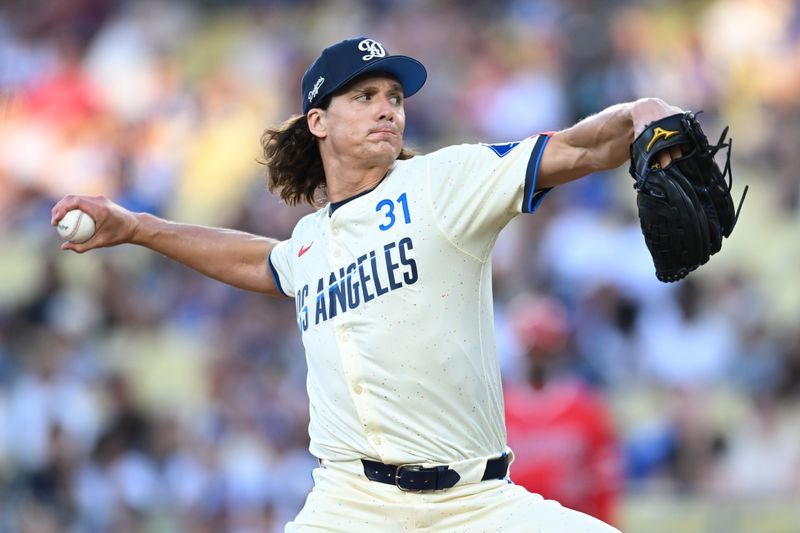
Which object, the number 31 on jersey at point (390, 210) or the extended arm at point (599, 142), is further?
the number 31 on jersey at point (390, 210)

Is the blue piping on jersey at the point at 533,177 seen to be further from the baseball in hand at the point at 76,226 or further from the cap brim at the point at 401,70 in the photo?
the baseball in hand at the point at 76,226

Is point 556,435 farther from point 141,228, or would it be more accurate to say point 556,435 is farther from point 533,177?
point 533,177

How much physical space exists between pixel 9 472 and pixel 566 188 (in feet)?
17.6

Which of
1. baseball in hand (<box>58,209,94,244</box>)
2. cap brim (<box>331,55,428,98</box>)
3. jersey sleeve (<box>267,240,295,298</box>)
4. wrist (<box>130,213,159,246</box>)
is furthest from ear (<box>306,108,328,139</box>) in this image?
baseball in hand (<box>58,209,94,244</box>)

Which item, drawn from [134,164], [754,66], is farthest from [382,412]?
[134,164]

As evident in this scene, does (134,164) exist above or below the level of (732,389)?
above

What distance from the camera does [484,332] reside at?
4.90 metres

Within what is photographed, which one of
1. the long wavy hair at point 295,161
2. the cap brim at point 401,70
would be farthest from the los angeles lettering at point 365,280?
the long wavy hair at point 295,161

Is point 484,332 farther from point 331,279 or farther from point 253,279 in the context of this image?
point 253,279

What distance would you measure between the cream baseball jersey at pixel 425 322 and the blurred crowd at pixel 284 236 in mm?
3450

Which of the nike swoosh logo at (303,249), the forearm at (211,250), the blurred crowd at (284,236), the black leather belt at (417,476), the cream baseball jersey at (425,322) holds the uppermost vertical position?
the blurred crowd at (284,236)

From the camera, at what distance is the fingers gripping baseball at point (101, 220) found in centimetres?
542

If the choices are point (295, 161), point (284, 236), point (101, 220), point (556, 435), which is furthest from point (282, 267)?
point (284, 236)

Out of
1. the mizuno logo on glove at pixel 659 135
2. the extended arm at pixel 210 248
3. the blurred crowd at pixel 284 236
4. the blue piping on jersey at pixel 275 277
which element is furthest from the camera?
the blurred crowd at pixel 284 236
